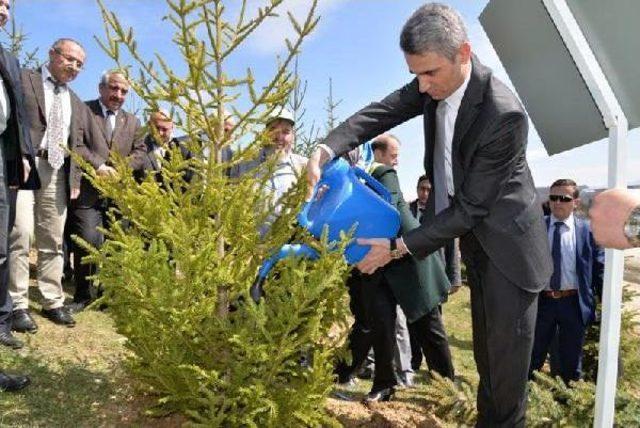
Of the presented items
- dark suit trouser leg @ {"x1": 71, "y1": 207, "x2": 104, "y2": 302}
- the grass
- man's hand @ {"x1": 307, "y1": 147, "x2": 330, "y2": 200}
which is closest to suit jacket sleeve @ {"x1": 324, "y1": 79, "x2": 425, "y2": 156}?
man's hand @ {"x1": 307, "y1": 147, "x2": 330, "y2": 200}

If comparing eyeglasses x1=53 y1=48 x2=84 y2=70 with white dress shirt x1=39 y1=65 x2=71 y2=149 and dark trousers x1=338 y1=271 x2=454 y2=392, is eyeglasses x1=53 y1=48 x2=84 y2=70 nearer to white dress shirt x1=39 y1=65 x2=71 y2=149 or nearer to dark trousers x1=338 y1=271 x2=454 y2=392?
white dress shirt x1=39 y1=65 x2=71 y2=149

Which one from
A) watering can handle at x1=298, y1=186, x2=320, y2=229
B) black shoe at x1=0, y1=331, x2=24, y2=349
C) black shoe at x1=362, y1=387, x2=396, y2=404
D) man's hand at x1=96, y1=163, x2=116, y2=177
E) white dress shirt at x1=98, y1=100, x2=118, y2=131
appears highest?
white dress shirt at x1=98, y1=100, x2=118, y2=131

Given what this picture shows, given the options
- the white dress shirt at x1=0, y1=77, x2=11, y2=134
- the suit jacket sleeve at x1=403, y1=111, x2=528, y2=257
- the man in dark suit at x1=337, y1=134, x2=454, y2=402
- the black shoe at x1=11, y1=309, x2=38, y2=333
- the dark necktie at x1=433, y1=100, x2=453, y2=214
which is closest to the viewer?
the suit jacket sleeve at x1=403, y1=111, x2=528, y2=257

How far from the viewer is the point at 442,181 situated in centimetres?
311

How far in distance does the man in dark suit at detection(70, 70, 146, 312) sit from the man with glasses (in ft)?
0.94

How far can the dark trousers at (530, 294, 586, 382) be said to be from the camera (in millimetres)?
5605

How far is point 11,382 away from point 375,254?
7.47ft

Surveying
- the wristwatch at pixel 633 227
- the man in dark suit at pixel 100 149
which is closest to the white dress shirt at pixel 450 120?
the wristwatch at pixel 633 227

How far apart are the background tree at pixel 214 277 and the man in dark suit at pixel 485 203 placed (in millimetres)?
446

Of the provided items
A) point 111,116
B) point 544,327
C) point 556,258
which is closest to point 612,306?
point 556,258

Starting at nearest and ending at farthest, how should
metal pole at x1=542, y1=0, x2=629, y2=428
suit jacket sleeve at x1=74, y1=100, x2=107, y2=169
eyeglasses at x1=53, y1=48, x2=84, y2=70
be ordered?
1. metal pole at x1=542, y1=0, x2=629, y2=428
2. eyeglasses at x1=53, y1=48, x2=84, y2=70
3. suit jacket sleeve at x1=74, y1=100, x2=107, y2=169

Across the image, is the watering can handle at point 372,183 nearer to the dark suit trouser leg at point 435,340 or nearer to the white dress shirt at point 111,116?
the dark suit trouser leg at point 435,340

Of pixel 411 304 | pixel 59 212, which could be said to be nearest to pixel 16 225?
pixel 59 212

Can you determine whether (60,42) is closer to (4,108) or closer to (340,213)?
(4,108)
